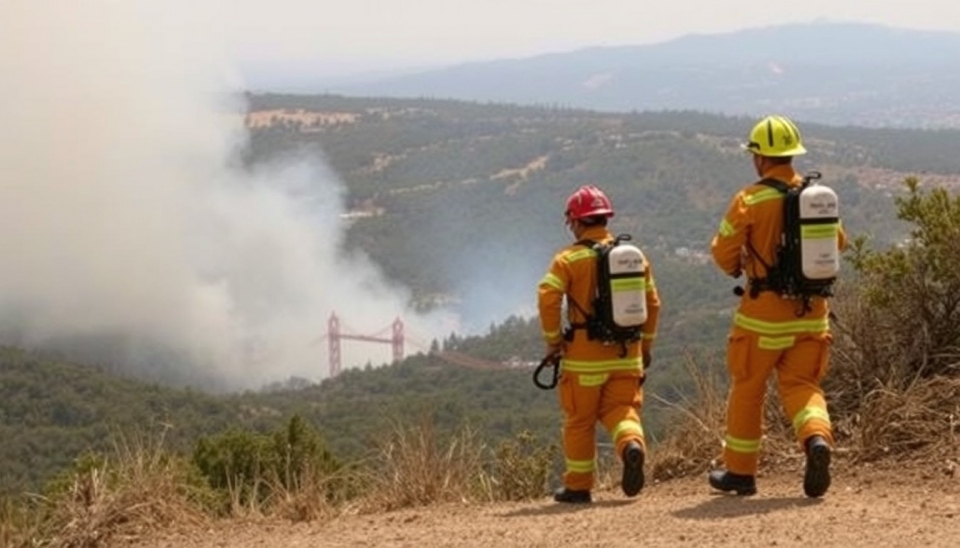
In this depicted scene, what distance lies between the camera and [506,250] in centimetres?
19275

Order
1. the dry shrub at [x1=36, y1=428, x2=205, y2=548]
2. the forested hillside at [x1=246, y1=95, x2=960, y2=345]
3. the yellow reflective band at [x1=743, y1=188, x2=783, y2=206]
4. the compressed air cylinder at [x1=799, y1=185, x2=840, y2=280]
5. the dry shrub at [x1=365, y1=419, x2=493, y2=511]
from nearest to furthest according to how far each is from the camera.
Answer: the compressed air cylinder at [x1=799, y1=185, x2=840, y2=280], the yellow reflective band at [x1=743, y1=188, x2=783, y2=206], the dry shrub at [x1=36, y1=428, x2=205, y2=548], the dry shrub at [x1=365, y1=419, x2=493, y2=511], the forested hillside at [x1=246, y1=95, x2=960, y2=345]

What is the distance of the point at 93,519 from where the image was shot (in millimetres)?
7805

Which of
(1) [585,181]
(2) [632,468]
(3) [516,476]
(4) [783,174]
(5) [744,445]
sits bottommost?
(1) [585,181]

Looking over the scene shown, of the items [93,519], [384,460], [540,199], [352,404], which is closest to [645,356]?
[384,460]

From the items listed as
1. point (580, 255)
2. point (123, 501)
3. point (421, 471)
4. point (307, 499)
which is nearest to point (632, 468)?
point (580, 255)

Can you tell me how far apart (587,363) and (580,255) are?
2.05 feet

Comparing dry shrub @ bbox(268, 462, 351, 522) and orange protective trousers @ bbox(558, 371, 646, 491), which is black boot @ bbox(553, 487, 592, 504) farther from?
dry shrub @ bbox(268, 462, 351, 522)

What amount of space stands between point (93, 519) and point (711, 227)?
474ft

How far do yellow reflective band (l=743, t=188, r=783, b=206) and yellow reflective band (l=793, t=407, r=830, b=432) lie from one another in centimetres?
114

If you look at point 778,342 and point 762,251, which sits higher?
point 762,251

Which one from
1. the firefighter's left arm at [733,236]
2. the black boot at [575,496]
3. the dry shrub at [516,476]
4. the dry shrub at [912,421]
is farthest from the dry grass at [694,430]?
the firefighter's left arm at [733,236]

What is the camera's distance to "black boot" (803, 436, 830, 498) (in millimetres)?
6750

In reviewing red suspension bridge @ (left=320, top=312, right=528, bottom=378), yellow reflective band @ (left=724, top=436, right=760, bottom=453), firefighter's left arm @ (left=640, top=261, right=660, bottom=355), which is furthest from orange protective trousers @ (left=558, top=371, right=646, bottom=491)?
red suspension bridge @ (left=320, top=312, right=528, bottom=378)

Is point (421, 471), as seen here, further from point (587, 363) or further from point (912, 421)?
point (912, 421)
